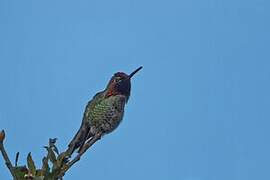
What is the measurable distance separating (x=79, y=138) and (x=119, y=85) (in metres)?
0.48

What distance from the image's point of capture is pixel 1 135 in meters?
1.92

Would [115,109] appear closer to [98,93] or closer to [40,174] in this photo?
[98,93]

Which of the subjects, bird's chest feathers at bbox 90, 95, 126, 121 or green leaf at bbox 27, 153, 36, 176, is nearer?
green leaf at bbox 27, 153, 36, 176

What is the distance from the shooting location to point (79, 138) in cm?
228

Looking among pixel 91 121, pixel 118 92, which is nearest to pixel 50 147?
pixel 91 121

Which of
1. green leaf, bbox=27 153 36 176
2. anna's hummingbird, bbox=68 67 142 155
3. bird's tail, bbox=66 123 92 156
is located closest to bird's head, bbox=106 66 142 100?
anna's hummingbird, bbox=68 67 142 155

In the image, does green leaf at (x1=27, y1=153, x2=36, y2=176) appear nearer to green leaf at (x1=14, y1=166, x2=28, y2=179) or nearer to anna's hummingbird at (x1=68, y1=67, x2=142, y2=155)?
green leaf at (x1=14, y1=166, x2=28, y2=179)

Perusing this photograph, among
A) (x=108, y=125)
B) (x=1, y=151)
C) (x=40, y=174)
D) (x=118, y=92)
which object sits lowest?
(x=40, y=174)

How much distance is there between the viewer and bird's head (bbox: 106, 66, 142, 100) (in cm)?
263

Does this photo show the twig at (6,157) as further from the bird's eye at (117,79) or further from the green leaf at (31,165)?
the bird's eye at (117,79)

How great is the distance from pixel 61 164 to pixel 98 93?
876 millimetres

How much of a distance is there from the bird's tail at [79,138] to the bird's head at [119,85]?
310 millimetres

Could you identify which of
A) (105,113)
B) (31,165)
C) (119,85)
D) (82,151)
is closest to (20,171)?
(31,165)

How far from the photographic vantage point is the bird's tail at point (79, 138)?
2.19 m
